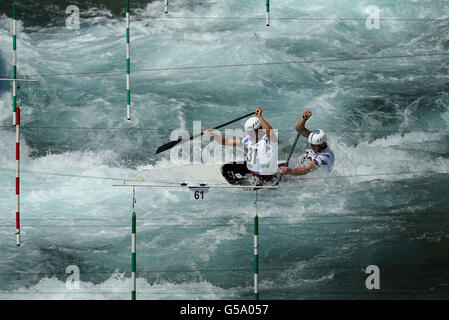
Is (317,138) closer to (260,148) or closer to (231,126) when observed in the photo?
(260,148)

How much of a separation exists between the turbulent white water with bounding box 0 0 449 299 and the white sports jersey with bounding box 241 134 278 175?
0.99 meters

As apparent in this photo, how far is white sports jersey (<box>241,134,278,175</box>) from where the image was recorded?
26.5ft

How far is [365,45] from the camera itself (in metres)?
15.5

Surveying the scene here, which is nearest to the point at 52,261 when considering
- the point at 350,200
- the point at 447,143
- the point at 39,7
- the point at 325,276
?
the point at 325,276

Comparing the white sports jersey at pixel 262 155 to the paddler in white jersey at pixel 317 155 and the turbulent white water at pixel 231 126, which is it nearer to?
the paddler in white jersey at pixel 317 155

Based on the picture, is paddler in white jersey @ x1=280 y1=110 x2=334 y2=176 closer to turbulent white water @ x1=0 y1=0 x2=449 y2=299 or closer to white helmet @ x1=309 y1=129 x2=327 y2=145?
white helmet @ x1=309 y1=129 x2=327 y2=145

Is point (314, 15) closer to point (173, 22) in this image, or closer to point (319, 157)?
point (173, 22)

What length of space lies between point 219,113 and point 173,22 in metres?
3.06

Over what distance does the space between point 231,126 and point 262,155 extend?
16.4ft

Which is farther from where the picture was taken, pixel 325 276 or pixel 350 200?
pixel 350 200

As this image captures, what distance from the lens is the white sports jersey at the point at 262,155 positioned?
807cm

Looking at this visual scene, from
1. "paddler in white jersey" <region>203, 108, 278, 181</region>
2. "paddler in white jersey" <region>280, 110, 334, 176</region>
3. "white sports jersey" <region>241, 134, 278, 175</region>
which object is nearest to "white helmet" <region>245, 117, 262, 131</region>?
"paddler in white jersey" <region>203, 108, 278, 181</region>

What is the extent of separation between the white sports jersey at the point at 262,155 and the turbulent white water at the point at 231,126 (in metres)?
0.99

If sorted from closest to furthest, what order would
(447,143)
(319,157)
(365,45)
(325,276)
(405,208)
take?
(319,157)
(325,276)
(405,208)
(447,143)
(365,45)
